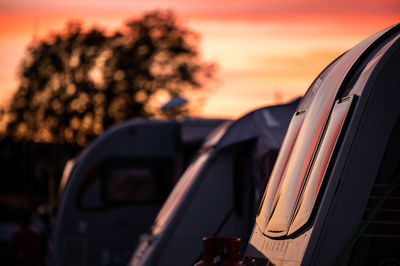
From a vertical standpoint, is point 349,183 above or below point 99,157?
above

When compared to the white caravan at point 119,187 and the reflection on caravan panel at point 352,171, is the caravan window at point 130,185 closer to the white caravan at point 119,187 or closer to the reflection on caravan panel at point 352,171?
the white caravan at point 119,187

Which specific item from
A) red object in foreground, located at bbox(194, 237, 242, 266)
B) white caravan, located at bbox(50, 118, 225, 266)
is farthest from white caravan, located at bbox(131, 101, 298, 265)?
red object in foreground, located at bbox(194, 237, 242, 266)

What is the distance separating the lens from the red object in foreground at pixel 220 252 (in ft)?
12.3

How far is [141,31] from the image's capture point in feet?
128

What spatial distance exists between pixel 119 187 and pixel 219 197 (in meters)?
4.24

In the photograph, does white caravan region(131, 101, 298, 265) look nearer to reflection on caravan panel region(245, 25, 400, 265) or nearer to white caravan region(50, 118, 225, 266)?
white caravan region(50, 118, 225, 266)

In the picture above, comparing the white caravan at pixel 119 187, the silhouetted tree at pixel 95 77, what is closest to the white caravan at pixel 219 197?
the white caravan at pixel 119 187

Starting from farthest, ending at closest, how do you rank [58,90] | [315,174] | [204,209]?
1. [58,90]
2. [204,209]
3. [315,174]

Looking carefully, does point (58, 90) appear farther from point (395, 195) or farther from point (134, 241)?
point (395, 195)

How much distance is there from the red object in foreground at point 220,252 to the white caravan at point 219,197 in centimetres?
362

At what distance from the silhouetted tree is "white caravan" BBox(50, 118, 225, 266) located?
82.0 ft

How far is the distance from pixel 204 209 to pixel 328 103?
12.7 feet

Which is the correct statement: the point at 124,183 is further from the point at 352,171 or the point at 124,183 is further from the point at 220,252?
the point at 352,171

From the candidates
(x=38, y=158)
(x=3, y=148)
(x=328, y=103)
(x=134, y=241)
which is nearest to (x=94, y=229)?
(x=134, y=241)
